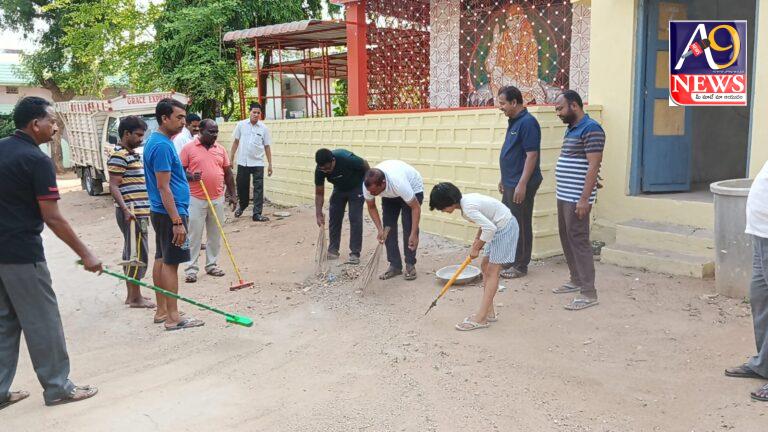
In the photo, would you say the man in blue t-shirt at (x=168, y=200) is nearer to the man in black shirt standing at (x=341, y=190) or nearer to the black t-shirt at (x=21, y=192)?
the black t-shirt at (x=21, y=192)

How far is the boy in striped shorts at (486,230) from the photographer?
14.8 feet

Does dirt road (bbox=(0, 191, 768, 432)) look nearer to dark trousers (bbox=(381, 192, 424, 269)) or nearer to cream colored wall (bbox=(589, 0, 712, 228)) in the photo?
dark trousers (bbox=(381, 192, 424, 269))

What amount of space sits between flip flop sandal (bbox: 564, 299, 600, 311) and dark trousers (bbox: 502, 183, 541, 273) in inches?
35.2

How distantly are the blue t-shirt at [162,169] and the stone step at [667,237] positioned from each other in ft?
14.1

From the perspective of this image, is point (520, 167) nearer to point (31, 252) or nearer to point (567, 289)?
point (567, 289)

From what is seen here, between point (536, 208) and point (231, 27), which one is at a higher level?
point (231, 27)

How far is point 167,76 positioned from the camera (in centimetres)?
1677

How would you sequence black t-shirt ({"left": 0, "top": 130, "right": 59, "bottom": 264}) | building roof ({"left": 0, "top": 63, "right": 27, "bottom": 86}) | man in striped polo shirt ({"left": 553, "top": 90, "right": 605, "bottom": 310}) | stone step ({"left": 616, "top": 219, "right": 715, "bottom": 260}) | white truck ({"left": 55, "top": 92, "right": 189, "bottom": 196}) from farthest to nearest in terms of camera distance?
building roof ({"left": 0, "top": 63, "right": 27, "bottom": 86})
white truck ({"left": 55, "top": 92, "right": 189, "bottom": 196})
stone step ({"left": 616, "top": 219, "right": 715, "bottom": 260})
man in striped polo shirt ({"left": 553, "top": 90, "right": 605, "bottom": 310})
black t-shirt ({"left": 0, "top": 130, "right": 59, "bottom": 264})

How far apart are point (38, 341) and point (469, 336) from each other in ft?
9.08

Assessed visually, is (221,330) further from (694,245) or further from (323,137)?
(323,137)

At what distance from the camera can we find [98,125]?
48.4 feet

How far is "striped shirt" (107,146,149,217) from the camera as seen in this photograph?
5.61 m

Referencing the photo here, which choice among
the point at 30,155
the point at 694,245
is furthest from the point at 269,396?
the point at 694,245

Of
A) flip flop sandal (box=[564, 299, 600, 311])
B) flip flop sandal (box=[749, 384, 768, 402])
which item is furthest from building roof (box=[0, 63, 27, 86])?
flip flop sandal (box=[749, 384, 768, 402])
